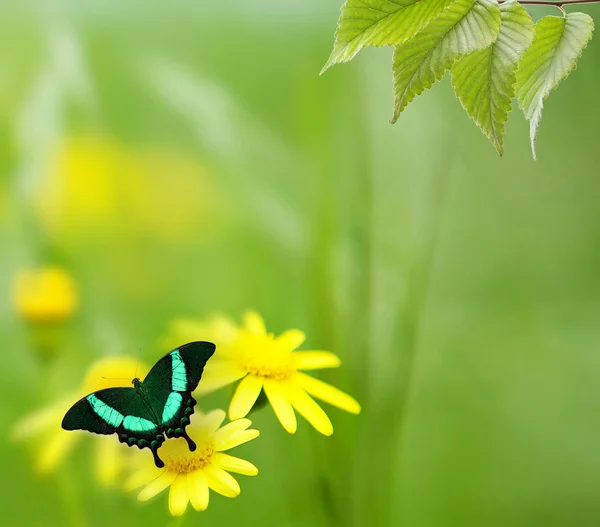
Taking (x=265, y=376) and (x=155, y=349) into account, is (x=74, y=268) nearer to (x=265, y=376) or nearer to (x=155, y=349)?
(x=155, y=349)

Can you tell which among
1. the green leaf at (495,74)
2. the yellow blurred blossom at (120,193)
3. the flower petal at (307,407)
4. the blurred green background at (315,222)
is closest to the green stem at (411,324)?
the blurred green background at (315,222)

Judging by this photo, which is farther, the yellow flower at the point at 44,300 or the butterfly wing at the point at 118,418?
the yellow flower at the point at 44,300

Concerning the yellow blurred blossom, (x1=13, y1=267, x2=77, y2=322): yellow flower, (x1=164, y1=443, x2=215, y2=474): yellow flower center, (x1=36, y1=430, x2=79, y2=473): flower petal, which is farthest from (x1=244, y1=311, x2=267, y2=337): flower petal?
the yellow blurred blossom

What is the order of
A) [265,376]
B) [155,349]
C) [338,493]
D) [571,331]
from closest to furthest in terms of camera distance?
[265,376], [338,493], [155,349], [571,331]

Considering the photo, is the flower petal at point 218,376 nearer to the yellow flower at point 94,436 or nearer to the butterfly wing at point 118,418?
the butterfly wing at point 118,418

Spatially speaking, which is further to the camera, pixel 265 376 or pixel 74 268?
pixel 74 268

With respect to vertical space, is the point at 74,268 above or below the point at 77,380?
above

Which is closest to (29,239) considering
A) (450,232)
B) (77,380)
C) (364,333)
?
(77,380)

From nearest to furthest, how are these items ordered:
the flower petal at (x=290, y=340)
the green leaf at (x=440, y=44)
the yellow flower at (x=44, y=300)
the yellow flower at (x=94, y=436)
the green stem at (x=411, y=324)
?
the green leaf at (x=440, y=44) < the flower petal at (x=290, y=340) < the yellow flower at (x=94, y=436) < the yellow flower at (x=44, y=300) < the green stem at (x=411, y=324)

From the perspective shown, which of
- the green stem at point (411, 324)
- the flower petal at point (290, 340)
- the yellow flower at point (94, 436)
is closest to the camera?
the flower petal at point (290, 340)
